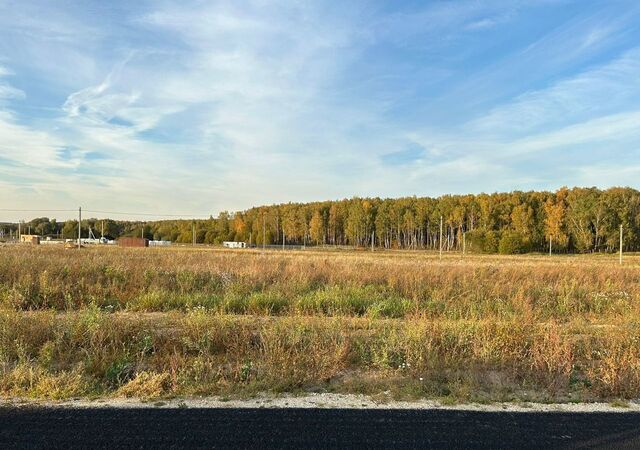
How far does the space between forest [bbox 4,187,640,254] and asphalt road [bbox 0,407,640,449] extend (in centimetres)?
8226

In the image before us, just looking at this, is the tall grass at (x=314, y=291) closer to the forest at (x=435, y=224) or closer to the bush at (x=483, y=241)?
the bush at (x=483, y=241)

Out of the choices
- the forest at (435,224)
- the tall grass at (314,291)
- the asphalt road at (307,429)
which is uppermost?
the forest at (435,224)

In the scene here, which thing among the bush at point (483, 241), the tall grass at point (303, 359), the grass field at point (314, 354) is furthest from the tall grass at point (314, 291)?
the bush at point (483, 241)

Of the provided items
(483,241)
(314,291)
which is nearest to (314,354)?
(314,291)

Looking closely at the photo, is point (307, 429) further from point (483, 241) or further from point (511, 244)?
point (483, 241)

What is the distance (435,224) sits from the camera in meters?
113

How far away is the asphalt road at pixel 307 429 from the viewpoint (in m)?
4.04

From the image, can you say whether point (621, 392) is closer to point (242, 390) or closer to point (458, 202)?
point (242, 390)

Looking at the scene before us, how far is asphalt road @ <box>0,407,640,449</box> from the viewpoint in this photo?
13.3 ft

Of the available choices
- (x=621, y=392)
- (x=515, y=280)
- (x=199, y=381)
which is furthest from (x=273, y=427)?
(x=515, y=280)

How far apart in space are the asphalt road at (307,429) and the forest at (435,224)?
82262 mm

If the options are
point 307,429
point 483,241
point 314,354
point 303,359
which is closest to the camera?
point 307,429

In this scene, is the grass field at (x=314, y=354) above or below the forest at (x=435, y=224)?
below

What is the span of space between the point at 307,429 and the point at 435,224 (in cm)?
11235
